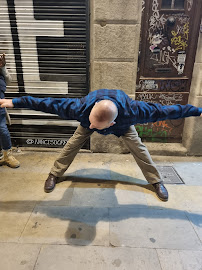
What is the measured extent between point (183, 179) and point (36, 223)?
2.31 meters

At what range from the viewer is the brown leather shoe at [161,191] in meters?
2.95

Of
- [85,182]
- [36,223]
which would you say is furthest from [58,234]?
[85,182]

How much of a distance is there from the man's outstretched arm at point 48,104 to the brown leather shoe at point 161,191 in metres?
1.59

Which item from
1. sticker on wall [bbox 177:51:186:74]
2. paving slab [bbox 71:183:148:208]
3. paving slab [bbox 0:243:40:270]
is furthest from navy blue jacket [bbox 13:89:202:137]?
sticker on wall [bbox 177:51:186:74]

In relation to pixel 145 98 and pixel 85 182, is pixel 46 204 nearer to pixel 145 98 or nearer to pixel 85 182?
pixel 85 182

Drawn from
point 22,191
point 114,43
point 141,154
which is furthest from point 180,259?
point 114,43

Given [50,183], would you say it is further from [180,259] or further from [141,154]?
[180,259]

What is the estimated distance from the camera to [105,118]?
6.46 feet

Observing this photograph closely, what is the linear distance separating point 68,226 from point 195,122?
302 cm

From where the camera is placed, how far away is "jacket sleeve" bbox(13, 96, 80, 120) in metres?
2.31

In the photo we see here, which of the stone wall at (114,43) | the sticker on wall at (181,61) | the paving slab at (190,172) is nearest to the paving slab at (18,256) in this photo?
the paving slab at (190,172)

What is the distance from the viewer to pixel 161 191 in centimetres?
300

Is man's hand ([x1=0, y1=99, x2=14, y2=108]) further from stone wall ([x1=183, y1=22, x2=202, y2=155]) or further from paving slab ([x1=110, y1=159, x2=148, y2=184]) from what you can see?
stone wall ([x1=183, y1=22, x2=202, y2=155])

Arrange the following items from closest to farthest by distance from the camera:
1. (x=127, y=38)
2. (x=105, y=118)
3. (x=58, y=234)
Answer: (x=105, y=118) → (x=58, y=234) → (x=127, y=38)
